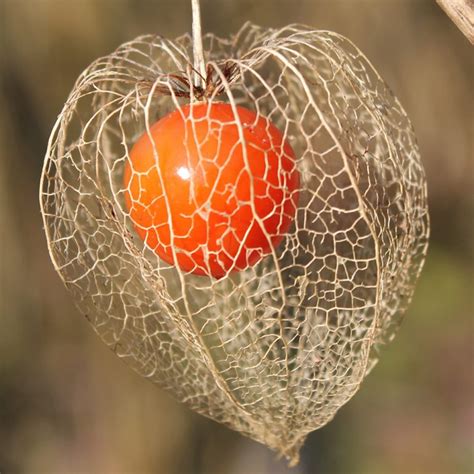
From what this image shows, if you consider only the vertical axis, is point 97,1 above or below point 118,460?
above

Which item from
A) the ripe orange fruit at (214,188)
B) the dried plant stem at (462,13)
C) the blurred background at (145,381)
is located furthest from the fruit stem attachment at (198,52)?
the blurred background at (145,381)

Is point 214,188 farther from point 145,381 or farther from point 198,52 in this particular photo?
point 145,381

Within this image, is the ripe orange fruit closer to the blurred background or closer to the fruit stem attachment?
the fruit stem attachment

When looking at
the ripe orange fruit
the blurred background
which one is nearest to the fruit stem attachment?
the ripe orange fruit

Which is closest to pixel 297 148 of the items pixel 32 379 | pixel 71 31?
pixel 71 31

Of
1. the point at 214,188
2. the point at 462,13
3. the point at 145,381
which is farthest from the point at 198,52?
the point at 145,381

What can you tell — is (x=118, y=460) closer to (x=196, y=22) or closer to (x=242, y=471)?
(x=242, y=471)

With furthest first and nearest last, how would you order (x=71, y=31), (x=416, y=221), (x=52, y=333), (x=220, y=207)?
1. (x=52, y=333)
2. (x=71, y=31)
3. (x=416, y=221)
4. (x=220, y=207)
